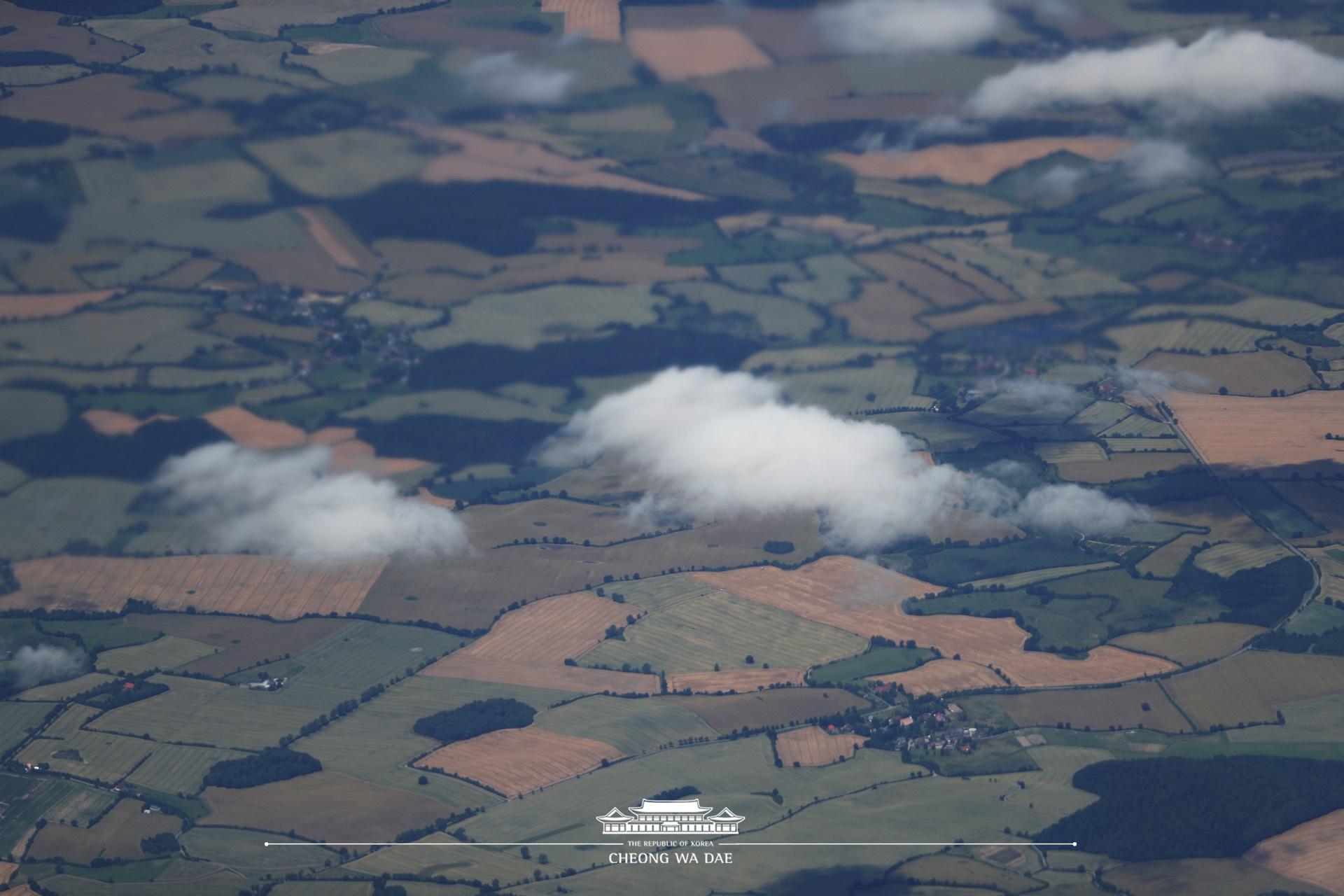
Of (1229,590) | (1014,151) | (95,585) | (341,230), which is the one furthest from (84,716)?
(1014,151)

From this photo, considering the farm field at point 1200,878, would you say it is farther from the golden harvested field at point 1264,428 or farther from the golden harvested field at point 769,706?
the golden harvested field at point 1264,428

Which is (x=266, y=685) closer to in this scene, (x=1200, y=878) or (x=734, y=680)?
(x=734, y=680)

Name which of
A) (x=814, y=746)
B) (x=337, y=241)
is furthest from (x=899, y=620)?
(x=337, y=241)

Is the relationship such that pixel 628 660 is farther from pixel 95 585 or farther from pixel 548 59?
pixel 548 59

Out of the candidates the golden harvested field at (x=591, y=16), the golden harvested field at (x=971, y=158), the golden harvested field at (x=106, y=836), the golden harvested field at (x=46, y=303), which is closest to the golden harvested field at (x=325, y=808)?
the golden harvested field at (x=106, y=836)

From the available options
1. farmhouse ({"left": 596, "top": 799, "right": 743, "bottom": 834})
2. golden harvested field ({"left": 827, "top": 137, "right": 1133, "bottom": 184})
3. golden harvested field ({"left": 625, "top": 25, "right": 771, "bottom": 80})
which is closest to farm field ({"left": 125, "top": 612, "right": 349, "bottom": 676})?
farmhouse ({"left": 596, "top": 799, "right": 743, "bottom": 834})

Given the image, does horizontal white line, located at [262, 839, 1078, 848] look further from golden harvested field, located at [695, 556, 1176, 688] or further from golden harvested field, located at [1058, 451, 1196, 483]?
golden harvested field, located at [1058, 451, 1196, 483]
